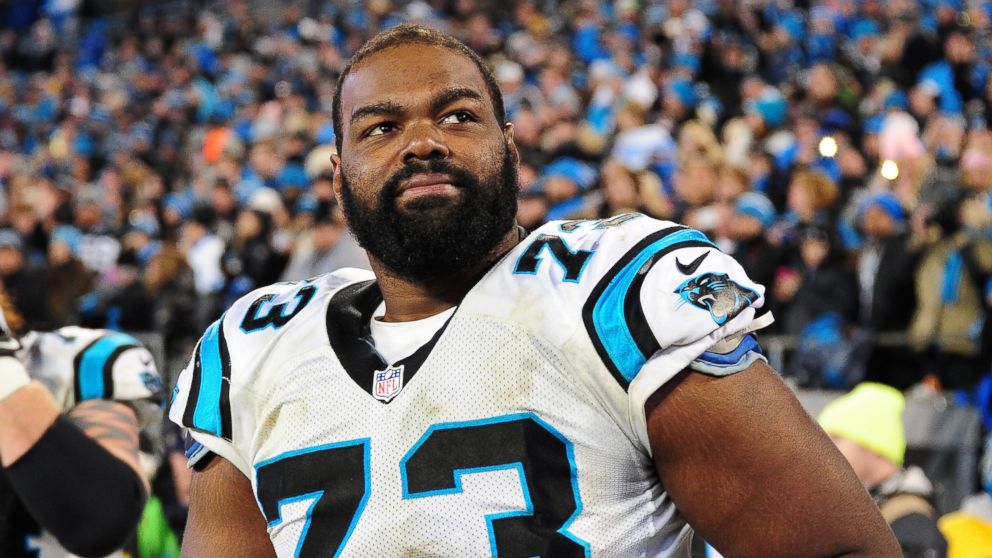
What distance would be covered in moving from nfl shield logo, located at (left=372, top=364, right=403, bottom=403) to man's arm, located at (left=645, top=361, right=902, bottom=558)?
0.38 m

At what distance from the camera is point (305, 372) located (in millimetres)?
2021

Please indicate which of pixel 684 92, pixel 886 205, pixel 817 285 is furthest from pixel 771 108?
pixel 817 285

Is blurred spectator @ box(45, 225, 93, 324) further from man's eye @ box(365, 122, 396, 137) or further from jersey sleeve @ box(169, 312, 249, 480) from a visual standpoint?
man's eye @ box(365, 122, 396, 137)

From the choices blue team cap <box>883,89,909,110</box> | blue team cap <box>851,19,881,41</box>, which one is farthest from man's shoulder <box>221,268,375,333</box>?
blue team cap <box>851,19,881,41</box>

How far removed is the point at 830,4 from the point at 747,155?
2.48 meters

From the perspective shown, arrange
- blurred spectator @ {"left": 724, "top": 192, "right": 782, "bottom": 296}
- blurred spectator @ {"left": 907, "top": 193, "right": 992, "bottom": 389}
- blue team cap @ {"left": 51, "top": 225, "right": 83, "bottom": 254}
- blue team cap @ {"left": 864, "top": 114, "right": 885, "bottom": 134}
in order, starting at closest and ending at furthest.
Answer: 1. blurred spectator @ {"left": 907, "top": 193, "right": 992, "bottom": 389}
2. blurred spectator @ {"left": 724, "top": 192, "right": 782, "bottom": 296}
3. blue team cap @ {"left": 864, "top": 114, "right": 885, "bottom": 134}
4. blue team cap @ {"left": 51, "top": 225, "right": 83, "bottom": 254}

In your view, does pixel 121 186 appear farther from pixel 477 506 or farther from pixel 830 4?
pixel 477 506

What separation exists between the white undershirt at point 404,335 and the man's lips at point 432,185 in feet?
0.60

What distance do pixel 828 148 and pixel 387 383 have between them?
5.91 meters

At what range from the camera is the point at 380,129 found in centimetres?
209

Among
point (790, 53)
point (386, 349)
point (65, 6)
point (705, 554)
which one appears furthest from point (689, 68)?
point (65, 6)

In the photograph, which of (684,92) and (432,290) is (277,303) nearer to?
(432,290)

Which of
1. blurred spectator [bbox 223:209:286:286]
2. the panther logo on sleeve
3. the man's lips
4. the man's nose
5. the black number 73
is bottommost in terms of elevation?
blurred spectator [bbox 223:209:286:286]

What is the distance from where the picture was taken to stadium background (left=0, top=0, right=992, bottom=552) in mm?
6109
